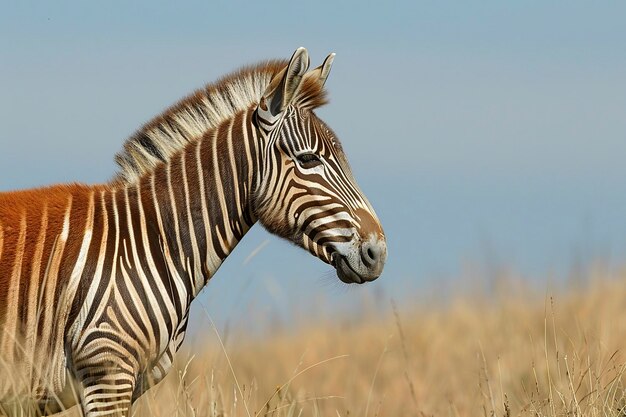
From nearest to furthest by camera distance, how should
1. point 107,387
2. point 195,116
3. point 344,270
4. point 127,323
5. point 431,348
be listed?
point 107,387 < point 127,323 < point 344,270 < point 195,116 < point 431,348

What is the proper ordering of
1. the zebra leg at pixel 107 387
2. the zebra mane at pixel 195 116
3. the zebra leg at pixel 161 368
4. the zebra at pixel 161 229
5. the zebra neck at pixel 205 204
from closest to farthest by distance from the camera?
the zebra leg at pixel 107 387 → the zebra at pixel 161 229 → the zebra leg at pixel 161 368 → the zebra neck at pixel 205 204 → the zebra mane at pixel 195 116

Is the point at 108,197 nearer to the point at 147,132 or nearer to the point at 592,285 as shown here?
the point at 147,132

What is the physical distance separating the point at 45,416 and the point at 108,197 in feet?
6.06

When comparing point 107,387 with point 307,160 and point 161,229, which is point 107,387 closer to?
point 161,229

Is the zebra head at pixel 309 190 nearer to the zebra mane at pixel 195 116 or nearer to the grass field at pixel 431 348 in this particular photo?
the zebra mane at pixel 195 116

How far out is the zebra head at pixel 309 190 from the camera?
7.61 metres

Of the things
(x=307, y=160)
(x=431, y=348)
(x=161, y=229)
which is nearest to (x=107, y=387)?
(x=161, y=229)

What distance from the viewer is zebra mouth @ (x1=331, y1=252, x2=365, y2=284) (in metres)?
7.65

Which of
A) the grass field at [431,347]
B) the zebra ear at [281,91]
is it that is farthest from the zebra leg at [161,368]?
the grass field at [431,347]

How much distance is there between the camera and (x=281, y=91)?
25.7 ft

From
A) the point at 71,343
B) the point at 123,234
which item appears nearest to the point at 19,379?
the point at 71,343

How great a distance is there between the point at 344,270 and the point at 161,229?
5.06 feet

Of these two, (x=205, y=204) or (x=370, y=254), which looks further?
(x=205, y=204)

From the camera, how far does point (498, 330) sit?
17969 millimetres
